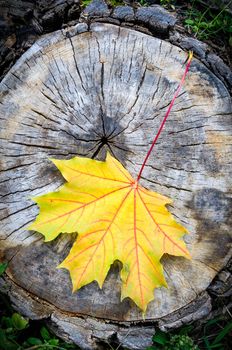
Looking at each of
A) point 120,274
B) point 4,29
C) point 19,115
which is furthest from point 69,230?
point 4,29

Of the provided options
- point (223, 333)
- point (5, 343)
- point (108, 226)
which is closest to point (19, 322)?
point (5, 343)

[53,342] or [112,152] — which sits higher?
[112,152]

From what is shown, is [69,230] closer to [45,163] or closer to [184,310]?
[45,163]

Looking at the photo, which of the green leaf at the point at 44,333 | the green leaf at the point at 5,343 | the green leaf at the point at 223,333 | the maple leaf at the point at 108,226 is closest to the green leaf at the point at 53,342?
the green leaf at the point at 44,333

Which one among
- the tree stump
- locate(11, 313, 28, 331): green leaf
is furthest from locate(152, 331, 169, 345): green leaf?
locate(11, 313, 28, 331): green leaf

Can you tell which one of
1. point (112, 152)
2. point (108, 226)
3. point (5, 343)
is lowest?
point (5, 343)

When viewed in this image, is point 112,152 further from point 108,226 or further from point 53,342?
point 53,342

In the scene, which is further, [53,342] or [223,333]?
[223,333]
